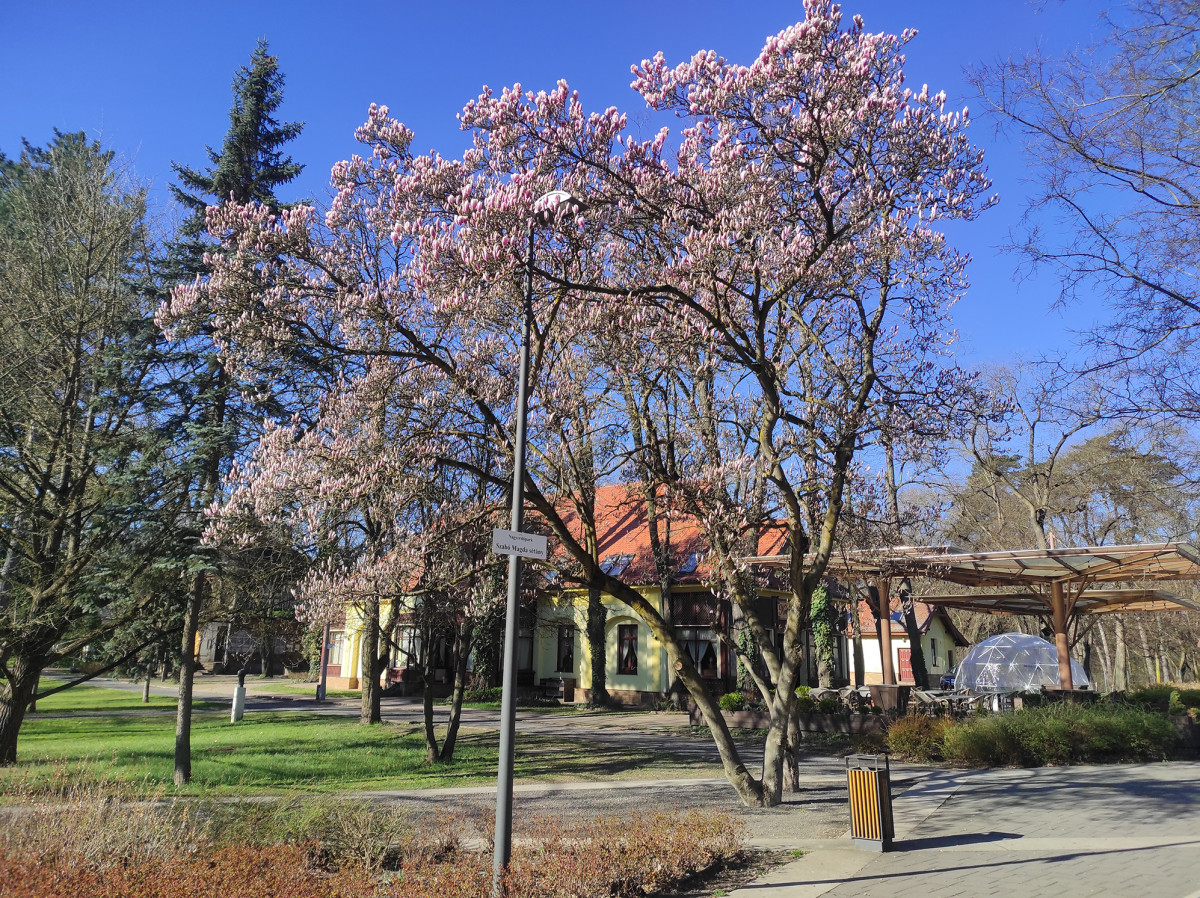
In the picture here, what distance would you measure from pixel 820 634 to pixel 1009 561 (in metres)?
11.1

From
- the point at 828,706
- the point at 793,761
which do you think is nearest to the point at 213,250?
the point at 793,761

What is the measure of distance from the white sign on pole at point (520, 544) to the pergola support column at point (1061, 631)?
74.7ft

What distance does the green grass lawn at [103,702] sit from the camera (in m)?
27.2

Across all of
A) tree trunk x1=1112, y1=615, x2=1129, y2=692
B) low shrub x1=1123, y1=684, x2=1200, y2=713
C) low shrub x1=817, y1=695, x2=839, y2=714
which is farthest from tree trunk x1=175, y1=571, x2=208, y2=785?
tree trunk x1=1112, y1=615, x2=1129, y2=692

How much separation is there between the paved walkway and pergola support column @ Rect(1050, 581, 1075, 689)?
38.8 ft

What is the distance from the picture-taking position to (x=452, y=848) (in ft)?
25.6

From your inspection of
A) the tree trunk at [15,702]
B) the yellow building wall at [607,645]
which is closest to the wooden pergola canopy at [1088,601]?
the yellow building wall at [607,645]

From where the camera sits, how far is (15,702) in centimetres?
1396

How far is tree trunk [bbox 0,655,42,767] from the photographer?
1386 centimetres

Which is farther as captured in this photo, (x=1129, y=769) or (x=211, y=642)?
(x=211, y=642)

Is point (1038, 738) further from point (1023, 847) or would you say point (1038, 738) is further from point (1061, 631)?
point (1061, 631)

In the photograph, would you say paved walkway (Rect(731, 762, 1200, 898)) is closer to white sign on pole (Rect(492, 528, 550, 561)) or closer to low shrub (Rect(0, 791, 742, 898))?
low shrub (Rect(0, 791, 742, 898))

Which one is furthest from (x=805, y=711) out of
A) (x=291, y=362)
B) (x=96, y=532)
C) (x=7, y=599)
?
(x=7, y=599)

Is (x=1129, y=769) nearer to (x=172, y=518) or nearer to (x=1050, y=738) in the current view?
(x=1050, y=738)
